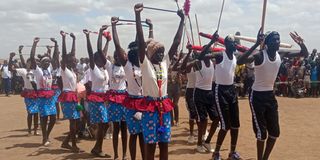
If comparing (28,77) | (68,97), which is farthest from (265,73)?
(28,77)

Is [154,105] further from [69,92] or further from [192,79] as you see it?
[192,79]

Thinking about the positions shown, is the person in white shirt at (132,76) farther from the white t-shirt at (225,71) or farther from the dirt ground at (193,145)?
the dirt ground at (193,145)

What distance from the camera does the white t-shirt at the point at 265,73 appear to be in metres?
6.37

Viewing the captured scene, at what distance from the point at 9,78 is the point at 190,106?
18144 mm

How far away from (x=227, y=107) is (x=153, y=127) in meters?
2.43

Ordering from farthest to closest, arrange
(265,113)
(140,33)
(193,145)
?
(193,145) < (265,113) < (140,33)

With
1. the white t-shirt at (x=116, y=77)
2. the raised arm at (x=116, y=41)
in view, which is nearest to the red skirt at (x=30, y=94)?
the white t-shirt at (x=116, y=77)

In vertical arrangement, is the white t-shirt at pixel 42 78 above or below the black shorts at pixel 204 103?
above

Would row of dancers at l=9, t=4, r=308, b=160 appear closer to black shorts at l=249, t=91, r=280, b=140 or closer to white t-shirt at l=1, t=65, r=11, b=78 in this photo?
black shorts at l=249, t=91, r=280, b=140

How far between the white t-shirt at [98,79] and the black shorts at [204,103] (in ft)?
6.10

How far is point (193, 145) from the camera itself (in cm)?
913

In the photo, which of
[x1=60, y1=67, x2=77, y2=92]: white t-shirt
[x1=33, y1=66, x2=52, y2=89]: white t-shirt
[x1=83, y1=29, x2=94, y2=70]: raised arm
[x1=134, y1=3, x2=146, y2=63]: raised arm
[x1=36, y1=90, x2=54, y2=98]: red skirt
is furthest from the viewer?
[x1=33, y1=66, x2=52, y2=89]: white t-shirt

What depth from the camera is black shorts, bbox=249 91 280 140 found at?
6398 millimetres

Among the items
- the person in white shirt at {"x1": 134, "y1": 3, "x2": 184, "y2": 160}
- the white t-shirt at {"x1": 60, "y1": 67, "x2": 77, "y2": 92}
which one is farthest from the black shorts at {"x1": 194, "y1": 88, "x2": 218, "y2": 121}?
the person in white shirt at {"x1": 134, "y1": 3, "x2": 184, "y2": 160}
